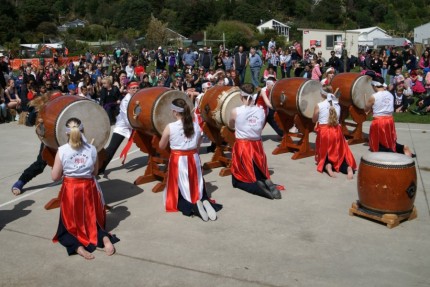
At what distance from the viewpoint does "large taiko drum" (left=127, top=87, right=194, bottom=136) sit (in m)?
7.36

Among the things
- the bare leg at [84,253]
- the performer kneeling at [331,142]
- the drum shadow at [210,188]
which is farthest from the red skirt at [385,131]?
the bare leg at [84,253]

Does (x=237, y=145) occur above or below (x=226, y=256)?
above

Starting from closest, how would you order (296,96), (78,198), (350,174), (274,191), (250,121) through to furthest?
(78,198)
(274,191)
(250,121)
(350,174)
(296,96)

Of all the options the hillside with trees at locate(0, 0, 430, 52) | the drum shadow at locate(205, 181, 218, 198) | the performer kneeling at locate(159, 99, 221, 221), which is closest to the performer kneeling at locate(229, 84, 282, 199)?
the drum shadow at locate(205, 181, 218, 198)

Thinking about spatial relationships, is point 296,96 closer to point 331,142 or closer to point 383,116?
point 331,142

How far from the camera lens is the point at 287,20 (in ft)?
368

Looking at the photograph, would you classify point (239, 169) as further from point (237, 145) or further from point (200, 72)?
point (200, 72)

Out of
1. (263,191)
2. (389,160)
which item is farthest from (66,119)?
(389,160)

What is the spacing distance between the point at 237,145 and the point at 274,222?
157cm

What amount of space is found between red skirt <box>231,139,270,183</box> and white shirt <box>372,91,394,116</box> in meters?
2.71

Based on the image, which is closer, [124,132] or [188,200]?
[188,200]

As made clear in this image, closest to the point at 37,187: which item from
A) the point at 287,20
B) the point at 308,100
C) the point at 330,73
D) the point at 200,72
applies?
the point at 308,100

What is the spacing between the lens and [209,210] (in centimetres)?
616

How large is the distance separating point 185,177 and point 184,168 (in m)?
0.11
